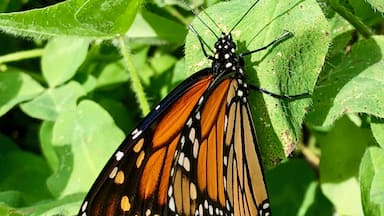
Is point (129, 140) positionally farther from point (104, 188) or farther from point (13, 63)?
point (13, 63)

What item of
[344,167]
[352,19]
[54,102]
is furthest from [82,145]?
[352,19]

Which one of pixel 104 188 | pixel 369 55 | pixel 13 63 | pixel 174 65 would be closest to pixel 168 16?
pixel 174 65

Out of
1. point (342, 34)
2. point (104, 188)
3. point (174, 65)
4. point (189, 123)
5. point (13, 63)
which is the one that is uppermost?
point (13, 63)

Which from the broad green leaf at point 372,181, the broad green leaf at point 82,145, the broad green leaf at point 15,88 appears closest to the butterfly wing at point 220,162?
the broad green leaf at point 372,181

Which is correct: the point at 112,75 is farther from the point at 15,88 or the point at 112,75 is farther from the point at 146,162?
the point at 146,162

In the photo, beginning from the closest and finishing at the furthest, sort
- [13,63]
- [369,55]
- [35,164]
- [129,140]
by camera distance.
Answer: [129,140], [369,55], [35,164], [13,63]

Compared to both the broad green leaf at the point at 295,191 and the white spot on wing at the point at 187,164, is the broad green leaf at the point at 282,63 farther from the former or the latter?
the broad green leaf at the point at 295,191
